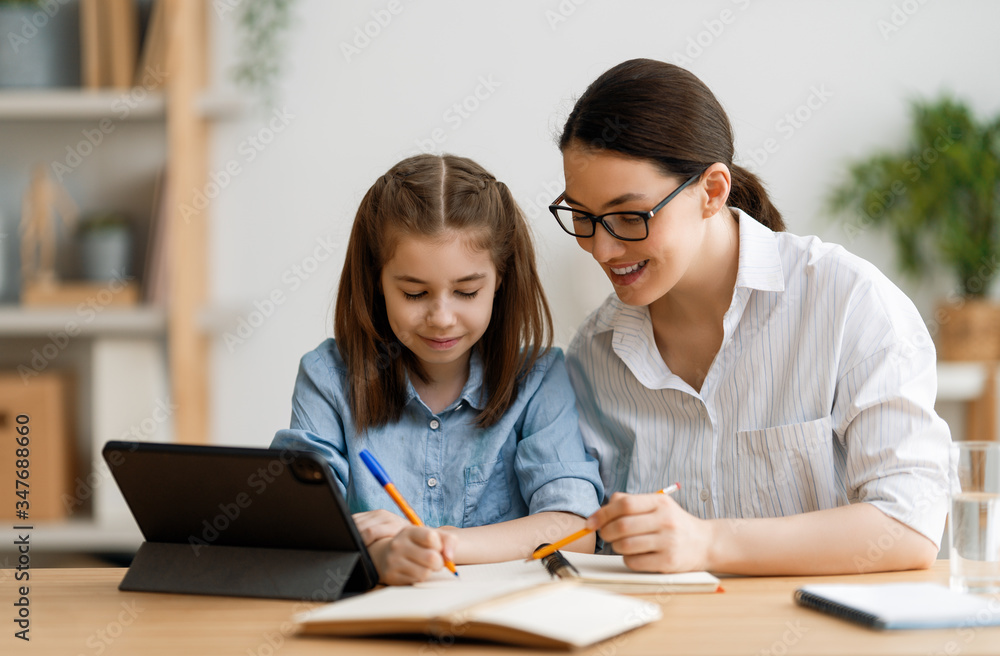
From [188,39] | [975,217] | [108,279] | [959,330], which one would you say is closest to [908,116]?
[975,217]

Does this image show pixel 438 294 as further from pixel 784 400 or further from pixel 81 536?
pixel 81 536

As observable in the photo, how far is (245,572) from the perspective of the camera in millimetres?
977

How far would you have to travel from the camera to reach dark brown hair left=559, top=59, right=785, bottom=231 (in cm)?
123

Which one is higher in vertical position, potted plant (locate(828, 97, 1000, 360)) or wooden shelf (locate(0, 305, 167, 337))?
potted plant (locate(828, 97, 1000, 360))

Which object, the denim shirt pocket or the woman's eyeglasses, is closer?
the woman's eyeglasses

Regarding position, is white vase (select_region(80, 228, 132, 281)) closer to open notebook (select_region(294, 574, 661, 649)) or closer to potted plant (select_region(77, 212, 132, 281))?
potted plant (select_region(77, 212, 132, 281))

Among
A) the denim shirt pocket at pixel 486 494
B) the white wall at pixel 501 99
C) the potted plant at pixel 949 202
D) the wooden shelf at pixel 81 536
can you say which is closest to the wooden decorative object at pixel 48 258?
the white wall at pixel 501 99

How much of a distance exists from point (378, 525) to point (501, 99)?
166 cm

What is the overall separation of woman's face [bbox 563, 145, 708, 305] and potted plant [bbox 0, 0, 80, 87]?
5.52ft

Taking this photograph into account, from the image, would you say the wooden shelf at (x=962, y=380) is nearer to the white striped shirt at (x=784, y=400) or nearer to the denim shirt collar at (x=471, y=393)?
the white striped shirt at (x=784, y=400)

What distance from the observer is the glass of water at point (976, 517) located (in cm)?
89

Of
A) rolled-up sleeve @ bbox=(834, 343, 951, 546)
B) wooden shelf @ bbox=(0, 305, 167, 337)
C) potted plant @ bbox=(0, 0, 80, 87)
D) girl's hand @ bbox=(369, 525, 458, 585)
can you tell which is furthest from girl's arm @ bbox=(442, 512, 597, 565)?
potted plant @ bbox=(0, 0, 80, 87)

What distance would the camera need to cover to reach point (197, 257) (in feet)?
7.86

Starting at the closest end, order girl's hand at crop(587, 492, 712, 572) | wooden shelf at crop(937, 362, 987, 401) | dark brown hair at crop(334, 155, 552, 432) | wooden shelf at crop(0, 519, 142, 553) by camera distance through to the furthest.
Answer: girl's hand at crop(587, 492, 712, 572) → dark brown hair at crop(334, 155, 552, 432) → wooden shelf at crop(0, 519, 142, 553) → wooden shelf at crop(937, 362, 987, 401)
